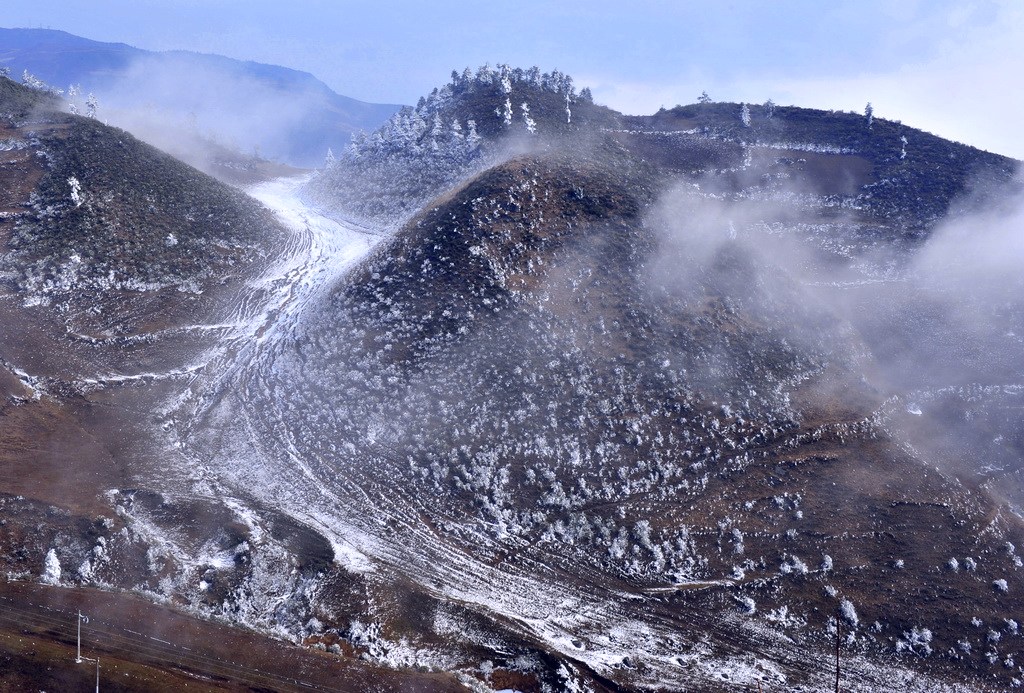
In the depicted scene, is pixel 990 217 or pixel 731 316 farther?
pixel 990 217

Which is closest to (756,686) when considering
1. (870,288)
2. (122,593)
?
(122,593)

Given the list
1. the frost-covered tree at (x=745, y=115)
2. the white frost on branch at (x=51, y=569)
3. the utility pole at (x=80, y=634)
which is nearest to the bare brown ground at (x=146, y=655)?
the utility pole at (x=80, y=634)

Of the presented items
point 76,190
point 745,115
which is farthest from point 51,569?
point 745,115

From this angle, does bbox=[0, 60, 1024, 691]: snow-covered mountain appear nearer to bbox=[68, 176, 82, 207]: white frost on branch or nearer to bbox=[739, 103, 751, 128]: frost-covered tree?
bbox=[68, 176, 82, 207]: white frost on branch

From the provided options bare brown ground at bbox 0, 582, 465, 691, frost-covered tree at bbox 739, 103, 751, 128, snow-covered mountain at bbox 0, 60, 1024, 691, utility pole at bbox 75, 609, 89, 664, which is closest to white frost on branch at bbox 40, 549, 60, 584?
snow-covered mountain at bbox 0, 60, 1024, 691

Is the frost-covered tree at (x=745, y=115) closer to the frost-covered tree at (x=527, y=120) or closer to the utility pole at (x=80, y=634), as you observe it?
the frost-covered tree at (x=527, y=120)

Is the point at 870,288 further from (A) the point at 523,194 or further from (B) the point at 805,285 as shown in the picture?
(A) the point at 523,194

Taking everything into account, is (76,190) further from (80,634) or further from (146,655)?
(146,655)

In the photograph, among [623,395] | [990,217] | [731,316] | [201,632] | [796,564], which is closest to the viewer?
[201,632]

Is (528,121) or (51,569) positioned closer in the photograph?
(51,569)
